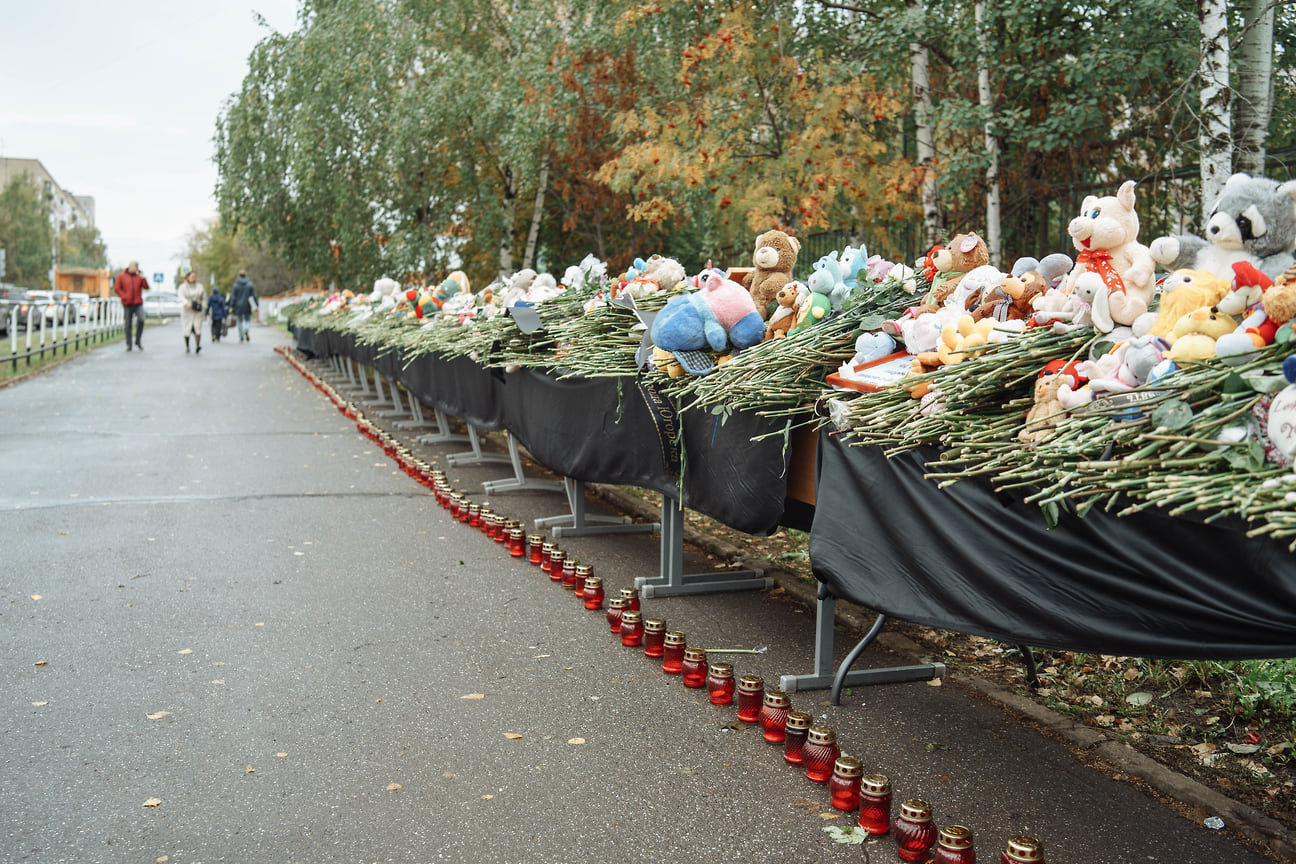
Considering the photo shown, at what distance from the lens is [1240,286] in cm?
252

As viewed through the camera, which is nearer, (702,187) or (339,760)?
(339,760)

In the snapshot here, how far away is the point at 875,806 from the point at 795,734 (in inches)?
18.7

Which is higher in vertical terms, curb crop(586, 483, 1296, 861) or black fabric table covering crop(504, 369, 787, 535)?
black fabric table covering crop(504, 369, 787, 535)

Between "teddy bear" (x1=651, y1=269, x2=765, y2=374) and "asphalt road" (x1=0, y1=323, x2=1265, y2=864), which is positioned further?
"teddy bear" (x1=651, y1=269, x2=765, y2=374)

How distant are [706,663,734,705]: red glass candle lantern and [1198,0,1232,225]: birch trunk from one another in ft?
16.9

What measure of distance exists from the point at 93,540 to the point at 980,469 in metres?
5.87

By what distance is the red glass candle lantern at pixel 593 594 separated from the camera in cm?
528

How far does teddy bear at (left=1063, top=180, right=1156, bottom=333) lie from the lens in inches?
118

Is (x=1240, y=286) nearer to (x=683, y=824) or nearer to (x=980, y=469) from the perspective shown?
(x=980, y=469)

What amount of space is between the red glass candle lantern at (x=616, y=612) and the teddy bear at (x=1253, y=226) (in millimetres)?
2904

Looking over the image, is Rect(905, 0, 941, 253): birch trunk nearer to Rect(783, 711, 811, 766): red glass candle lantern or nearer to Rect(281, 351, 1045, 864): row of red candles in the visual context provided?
Rect(281, 351, 1045, 864): row of red candles

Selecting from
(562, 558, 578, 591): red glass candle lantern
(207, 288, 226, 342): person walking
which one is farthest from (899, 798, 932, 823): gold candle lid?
(207, 288, 226, 342): person walking

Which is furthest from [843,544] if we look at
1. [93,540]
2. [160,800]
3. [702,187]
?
[702,187]

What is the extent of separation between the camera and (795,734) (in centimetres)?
348
